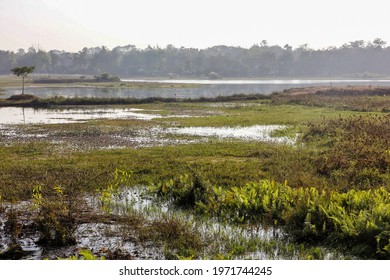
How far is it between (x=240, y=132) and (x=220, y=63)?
12574cm

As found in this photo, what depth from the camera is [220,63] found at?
146 meters

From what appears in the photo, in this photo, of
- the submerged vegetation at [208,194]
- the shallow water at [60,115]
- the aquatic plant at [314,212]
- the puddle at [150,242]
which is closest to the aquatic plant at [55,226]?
the submerged vegetation at [208,194]

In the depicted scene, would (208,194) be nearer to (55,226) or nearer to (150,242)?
(150,242)

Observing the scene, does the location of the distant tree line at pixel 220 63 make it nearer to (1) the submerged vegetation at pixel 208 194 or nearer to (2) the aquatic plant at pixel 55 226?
(1) the submerged vegetation at pixel 208 194

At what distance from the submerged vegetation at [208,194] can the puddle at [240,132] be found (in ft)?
2.65

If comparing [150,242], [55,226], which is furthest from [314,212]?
[55,226]

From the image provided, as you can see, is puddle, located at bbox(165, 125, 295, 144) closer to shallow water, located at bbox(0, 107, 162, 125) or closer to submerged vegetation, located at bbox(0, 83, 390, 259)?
submerged vegetation, located at bbox(0, 83, 390, 259)

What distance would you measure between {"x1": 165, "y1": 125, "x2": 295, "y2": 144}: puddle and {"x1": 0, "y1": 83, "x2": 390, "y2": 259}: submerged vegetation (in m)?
0.81

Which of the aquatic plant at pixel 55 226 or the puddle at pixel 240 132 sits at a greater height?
the aquatic plant at pixel 55 226

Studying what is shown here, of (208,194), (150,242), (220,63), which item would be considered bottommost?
(150,242)

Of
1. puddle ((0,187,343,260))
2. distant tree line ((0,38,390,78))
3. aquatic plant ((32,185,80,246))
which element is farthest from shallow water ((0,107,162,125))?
distant tree line ((0,38,390,78))

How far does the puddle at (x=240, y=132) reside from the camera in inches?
819

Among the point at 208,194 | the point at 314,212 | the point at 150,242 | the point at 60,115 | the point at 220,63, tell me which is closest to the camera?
the point at 150,242

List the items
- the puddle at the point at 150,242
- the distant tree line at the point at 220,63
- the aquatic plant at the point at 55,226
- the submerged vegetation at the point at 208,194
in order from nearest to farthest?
the puddle at the point at 150,242 < the submerged vegetation at the point at 208,194 < the aquatic plant at the point at 55,226 < the distant tree line at the point at 220,63
